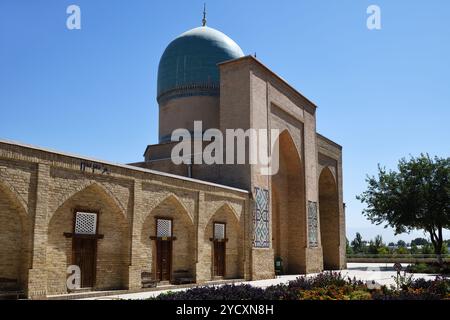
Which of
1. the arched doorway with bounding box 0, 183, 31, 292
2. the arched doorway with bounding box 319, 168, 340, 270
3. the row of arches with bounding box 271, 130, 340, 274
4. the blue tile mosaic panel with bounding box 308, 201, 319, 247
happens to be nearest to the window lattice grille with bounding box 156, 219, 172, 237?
the arched doorway with bounding box 0, 183, 31, 292

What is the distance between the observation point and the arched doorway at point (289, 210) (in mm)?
22625

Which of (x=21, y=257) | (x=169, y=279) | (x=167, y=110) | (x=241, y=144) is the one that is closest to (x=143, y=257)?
(x=169, y=279)

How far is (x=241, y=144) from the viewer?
61.8 ft

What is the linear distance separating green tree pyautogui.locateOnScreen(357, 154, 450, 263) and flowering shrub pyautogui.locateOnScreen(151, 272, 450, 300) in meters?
15.2

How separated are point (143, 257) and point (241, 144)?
6777 mm

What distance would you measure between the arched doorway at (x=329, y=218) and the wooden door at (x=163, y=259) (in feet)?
49.2

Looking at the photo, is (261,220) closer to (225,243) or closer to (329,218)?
(225,243)

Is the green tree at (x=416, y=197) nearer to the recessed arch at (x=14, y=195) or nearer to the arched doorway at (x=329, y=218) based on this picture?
the arched doorway at (x=329, y=218)

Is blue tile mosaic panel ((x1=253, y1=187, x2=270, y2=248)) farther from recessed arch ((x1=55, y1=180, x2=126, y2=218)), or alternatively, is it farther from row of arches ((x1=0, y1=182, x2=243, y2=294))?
recessed arch ((x1=55, y1=180, x2=126, y2=218))

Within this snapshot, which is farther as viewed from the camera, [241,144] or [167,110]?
[167,110]

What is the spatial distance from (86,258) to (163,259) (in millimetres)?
2938

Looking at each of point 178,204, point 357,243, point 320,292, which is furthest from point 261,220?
point 357,243

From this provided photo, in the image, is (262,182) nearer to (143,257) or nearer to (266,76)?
(266,76)

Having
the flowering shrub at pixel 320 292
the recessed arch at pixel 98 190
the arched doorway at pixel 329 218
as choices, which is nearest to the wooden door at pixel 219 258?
the recessed arch at pixel 98 190
